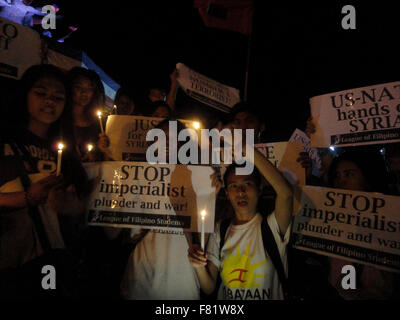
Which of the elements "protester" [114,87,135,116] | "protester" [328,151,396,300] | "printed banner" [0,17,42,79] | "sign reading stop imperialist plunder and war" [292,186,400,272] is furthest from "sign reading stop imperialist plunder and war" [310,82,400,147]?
"printed banner" [0,17,42,79]

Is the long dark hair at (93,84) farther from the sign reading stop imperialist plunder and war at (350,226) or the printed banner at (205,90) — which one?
the sign reading stop imperialist plunder and war at (350,226)

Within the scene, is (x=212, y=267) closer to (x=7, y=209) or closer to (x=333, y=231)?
(x=333, y=231)

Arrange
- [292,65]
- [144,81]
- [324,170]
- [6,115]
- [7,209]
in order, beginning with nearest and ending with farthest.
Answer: [7,209]
[6,115]
[324,170]
[144,81]
[292,65]

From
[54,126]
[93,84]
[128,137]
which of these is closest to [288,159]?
[128,137]

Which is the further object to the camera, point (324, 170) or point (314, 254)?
point (324, 170)

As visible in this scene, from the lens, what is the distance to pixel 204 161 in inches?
113

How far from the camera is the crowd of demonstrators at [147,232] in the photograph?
7.99 feet

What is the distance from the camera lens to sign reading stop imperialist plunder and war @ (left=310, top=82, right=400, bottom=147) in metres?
2.89

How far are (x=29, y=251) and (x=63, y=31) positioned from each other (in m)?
7.35

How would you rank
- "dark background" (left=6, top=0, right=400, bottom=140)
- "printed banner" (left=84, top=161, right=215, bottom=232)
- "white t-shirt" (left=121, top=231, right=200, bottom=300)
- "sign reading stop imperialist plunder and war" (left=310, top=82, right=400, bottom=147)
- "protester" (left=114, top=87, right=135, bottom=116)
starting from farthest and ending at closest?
1. "dark background" (left=6, top=0, right=400, bottom=140)
2. "protester" (left=114, top=87, right=135, bottom=116)
3. "sign reading stop imperialist plunder and war" (left=310, top=82, right=400, bottom=147)
4. "printed banner" (left=84, top=161, right=215, bottom=232)
5. "white t-shirt" (left=121, top=231, right=200, bottom=300)

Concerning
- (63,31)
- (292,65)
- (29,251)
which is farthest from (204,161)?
(292,65)

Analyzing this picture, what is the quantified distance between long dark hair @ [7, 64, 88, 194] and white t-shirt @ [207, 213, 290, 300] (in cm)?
164

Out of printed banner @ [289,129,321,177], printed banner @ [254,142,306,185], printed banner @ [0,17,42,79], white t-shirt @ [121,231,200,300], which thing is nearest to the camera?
white t-shirt @ [121,231,200,300]

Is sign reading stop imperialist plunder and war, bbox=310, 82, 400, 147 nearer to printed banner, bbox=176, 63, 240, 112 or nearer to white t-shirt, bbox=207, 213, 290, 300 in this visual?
white t-shirt, bbox=207, 213, 290, 300
